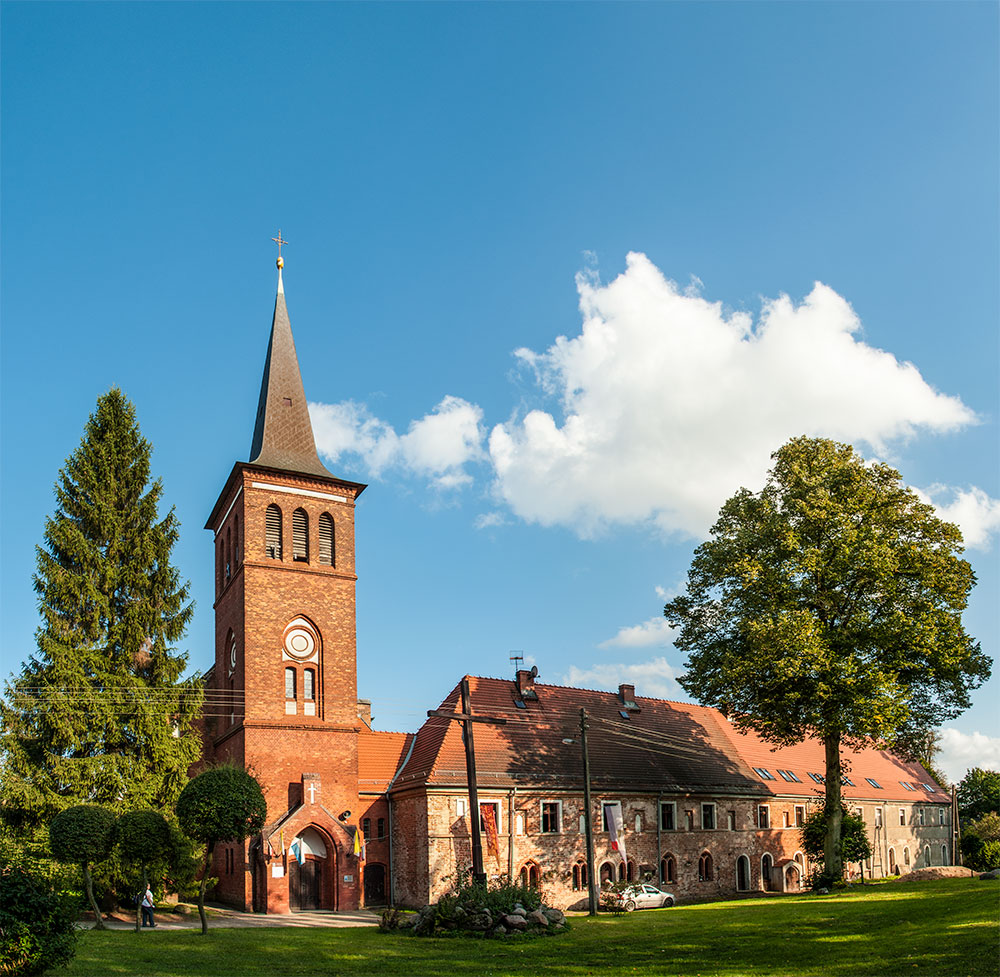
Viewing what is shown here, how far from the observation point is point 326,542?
136 feet

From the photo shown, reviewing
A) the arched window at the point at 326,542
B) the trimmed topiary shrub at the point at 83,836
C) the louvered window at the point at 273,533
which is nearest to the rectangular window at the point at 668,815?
the arched window at the point at 326,542

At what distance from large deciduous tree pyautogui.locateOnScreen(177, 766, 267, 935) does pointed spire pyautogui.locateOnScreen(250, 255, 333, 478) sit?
17.0 metres

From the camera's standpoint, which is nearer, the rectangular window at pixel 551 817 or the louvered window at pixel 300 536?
the rectangular window at pixel 551 817

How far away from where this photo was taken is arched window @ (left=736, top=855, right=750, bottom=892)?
4438 cm

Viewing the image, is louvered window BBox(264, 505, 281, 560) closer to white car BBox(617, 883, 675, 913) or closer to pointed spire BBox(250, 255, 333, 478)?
pointed spire BBox(250, 255, 333, 478)

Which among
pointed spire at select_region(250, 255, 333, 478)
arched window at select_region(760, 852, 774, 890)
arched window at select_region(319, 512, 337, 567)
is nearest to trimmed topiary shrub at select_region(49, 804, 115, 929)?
arched window at select_region(319, 512, 337, 567)

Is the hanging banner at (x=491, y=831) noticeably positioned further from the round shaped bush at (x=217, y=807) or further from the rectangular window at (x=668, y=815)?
the round shaped bush at (x=217, y=807)

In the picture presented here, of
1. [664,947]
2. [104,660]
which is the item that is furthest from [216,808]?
[664,947]

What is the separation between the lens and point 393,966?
19.6 meters

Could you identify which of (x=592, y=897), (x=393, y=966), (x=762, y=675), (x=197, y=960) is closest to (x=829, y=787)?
(x=762, y=675)

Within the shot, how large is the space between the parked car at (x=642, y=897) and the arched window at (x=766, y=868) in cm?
909

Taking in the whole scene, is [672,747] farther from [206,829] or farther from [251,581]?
[206,829]

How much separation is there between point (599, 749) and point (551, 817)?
15.5 ft

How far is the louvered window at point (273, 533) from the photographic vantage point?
39906mm
